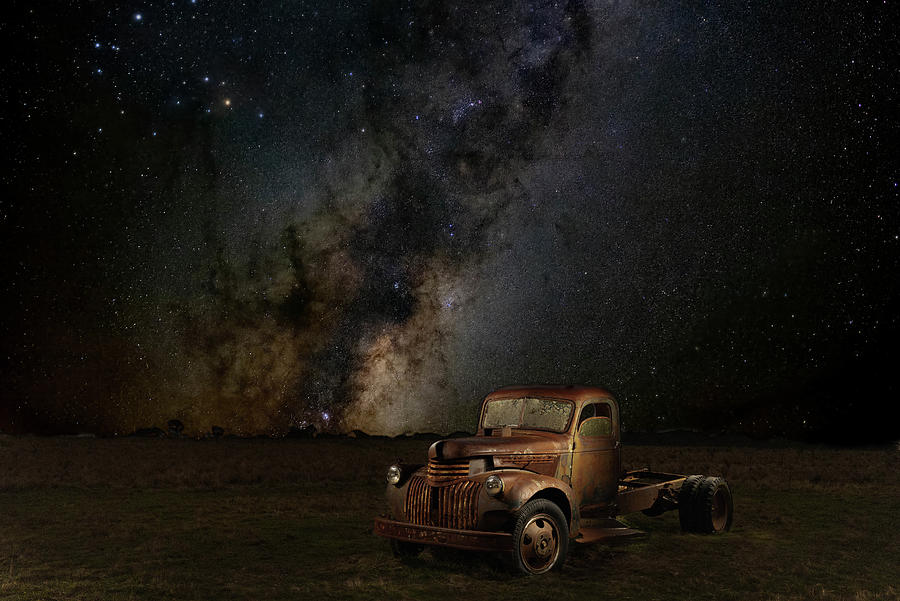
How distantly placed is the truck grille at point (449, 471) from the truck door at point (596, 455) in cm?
178

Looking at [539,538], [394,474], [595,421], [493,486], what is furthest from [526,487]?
[595,421]

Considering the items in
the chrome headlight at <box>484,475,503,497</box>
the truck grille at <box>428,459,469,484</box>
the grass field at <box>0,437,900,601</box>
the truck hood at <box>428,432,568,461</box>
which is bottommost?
the grass field at <box>0,437,900,601</box>

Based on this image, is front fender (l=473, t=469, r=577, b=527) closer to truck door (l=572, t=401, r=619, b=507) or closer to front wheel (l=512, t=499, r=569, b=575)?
front wheel (l=512, t=499, r=569, b=575)

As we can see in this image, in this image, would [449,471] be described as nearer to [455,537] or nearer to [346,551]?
[455,537]

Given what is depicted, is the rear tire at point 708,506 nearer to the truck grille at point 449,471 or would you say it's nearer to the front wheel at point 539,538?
the front wheel at point 539,538

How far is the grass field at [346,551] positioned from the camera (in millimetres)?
8562

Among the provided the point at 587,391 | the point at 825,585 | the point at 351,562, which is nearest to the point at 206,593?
the point at 351,562

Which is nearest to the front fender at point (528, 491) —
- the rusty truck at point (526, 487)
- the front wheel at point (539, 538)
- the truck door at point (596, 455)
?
the rusty truck at point (526, 487)

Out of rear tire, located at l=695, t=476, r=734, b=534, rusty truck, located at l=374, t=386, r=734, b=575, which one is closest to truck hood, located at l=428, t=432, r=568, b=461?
rusty truck, located at l=374, t=386, r=734, b=575

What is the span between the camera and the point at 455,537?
29.0 feet

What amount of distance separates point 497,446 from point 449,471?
71cm

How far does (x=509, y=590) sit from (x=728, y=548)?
452 centimetres

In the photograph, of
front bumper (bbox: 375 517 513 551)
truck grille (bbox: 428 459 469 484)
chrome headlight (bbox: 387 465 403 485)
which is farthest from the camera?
chrome headlight (bbox: 387 465 403 485)

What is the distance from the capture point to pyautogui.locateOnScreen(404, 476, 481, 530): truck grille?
→ 30.0 feet
